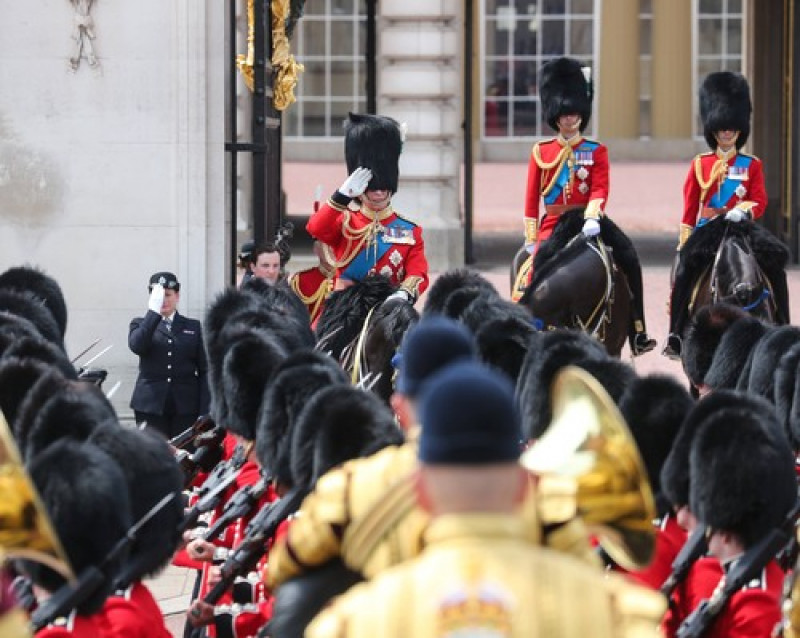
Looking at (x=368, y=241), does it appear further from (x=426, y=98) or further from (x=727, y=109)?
(x=426, y=98)

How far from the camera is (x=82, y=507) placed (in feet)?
16.4

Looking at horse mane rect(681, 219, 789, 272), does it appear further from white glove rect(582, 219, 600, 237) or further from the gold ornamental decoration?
the gold ornamental decoration

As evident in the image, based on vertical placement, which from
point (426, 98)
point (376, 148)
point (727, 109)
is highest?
point (426, 98)

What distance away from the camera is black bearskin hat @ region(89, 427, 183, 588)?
5.38 meters

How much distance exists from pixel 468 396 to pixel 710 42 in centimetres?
3333

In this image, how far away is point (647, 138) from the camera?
119 ft

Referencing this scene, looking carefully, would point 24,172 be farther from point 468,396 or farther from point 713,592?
point 468,396

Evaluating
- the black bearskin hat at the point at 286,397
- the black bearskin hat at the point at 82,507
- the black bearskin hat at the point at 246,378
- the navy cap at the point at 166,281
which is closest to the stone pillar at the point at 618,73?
the navy cap at the point at 166,281

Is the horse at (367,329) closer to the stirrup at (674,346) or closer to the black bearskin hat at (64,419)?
the black bearskin hat at (64,419)

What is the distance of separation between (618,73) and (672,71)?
0.84 metres

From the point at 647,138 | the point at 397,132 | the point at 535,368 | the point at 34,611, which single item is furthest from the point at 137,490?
the point at 647,138

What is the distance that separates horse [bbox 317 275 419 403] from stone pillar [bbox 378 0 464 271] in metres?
10.2

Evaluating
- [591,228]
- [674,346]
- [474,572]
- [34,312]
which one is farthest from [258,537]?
[674,346]

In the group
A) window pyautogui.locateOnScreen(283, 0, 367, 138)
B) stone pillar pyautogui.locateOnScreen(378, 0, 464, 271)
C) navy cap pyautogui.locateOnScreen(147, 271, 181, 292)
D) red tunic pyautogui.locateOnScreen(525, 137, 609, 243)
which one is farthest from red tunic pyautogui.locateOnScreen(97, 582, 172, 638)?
window pyautogui.locateOnScreen(283, 0, 367, 138)
